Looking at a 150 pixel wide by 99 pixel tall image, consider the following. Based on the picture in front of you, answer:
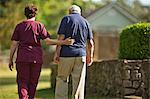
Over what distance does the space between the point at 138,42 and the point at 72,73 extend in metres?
4.03

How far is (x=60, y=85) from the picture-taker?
9344 mm

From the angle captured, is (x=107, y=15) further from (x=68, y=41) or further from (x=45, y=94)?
(x=68, y=41)

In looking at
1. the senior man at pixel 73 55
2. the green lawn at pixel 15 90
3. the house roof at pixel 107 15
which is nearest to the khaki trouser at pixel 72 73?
the senior man at pixel 73 55

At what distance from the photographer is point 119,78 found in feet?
45.6

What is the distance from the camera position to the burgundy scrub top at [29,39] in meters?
9.07

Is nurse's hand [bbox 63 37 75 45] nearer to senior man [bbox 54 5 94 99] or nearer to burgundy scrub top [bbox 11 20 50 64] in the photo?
senior man [bbox 54 5 94 99]

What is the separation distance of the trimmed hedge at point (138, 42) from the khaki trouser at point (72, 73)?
3886 mm

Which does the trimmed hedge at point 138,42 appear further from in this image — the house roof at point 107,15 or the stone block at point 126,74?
the house roof at point 107,15

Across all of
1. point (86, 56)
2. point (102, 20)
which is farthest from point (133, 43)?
point (102, 20)

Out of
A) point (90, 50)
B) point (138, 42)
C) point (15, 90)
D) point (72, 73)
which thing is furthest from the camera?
point (15, 90)

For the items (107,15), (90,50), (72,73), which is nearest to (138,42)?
(90,50)

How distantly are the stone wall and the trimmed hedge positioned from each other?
41cm

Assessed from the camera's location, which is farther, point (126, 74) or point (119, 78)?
point (119, 78)

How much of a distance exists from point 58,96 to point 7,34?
1552 inches
